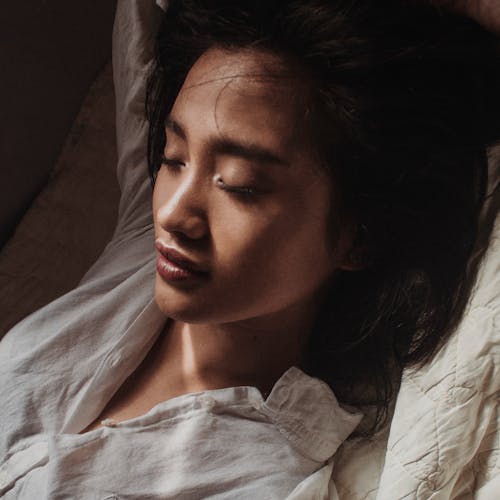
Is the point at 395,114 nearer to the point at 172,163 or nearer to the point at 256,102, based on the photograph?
the point at 256,102

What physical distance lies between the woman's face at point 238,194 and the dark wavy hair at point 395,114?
4 cm

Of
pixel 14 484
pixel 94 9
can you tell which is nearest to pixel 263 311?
pixel 14 484

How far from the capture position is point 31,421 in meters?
0.95

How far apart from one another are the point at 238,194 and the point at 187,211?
6 centimetres

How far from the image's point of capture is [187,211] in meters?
0.76

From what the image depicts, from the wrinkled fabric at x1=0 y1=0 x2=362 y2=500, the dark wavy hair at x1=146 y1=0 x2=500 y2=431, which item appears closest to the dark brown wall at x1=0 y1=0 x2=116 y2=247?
the wrinkled fabric at x1=0 y1=0 x2=362 y2=500

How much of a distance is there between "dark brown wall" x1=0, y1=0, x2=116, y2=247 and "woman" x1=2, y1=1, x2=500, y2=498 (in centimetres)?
26

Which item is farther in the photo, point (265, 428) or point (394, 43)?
point (265, 428)

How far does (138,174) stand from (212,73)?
0.37m

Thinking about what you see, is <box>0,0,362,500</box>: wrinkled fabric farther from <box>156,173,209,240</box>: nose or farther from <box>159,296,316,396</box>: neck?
<box>156,173,209,240</box>: nose

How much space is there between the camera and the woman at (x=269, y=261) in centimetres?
74

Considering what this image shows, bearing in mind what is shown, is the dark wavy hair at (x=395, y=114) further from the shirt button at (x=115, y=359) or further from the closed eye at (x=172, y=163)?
the shirt button at (x=115, y=359)

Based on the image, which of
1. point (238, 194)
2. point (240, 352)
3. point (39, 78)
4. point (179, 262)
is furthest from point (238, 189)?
point (39, 78)

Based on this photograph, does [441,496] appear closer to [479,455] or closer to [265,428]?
[479,455]
